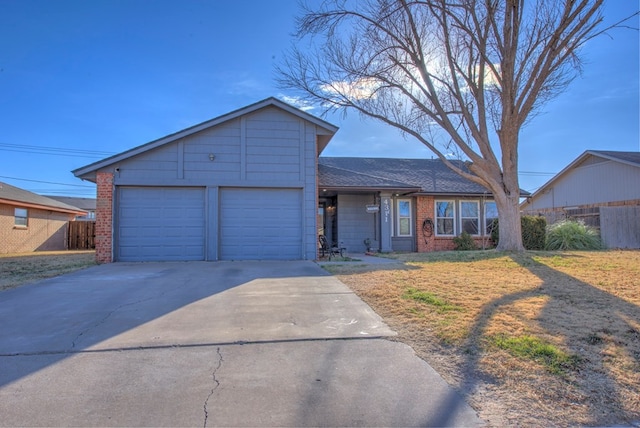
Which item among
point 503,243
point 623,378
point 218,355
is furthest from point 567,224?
point 218,355

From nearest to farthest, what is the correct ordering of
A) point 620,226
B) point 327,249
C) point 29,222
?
point 327,249
point 620,226
point 29,222

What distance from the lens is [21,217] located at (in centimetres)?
1978

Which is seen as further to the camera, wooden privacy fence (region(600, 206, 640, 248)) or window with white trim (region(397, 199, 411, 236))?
wooden privacy fence (region(600, 206, 640, 248))

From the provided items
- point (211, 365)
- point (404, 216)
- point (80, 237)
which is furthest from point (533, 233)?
point (80, 237)

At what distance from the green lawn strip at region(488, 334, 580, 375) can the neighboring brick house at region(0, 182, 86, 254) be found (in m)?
21.6

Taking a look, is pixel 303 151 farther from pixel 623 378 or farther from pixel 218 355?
pixel 623 378

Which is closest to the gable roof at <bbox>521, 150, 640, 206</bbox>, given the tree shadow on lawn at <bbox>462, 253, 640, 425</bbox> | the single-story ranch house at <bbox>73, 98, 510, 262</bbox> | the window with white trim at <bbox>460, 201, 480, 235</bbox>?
the window with white trim at <bbox>460, 201, 480, 235</bbox>

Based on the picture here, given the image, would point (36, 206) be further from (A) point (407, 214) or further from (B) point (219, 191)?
(A) point (407, 214)

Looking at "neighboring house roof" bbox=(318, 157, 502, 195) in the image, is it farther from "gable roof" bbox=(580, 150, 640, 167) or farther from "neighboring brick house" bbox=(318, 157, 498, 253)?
"gable roof" bbox=(580, 150, 640, 167)

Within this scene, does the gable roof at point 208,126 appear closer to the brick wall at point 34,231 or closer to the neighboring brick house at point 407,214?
the neighboring brick house at point 407,214

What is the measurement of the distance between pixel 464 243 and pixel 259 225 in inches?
338

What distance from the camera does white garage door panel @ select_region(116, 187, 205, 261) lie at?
464 inches

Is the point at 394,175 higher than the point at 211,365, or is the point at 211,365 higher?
the point at 394,175

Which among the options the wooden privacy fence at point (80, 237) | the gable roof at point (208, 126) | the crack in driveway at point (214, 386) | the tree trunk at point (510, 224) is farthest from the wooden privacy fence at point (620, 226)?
the wooden privacy fence at point (80, 237)
